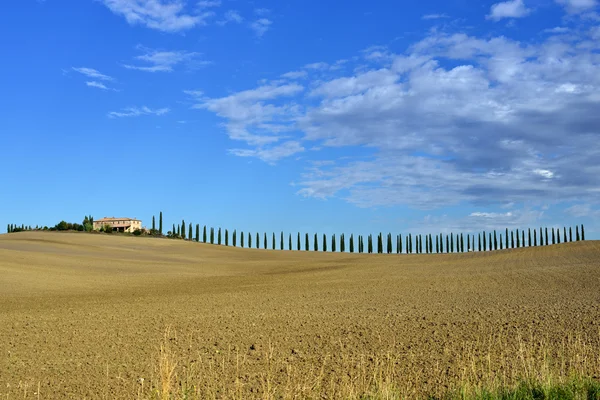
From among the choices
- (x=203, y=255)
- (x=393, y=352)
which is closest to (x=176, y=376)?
(x=393, y=352)

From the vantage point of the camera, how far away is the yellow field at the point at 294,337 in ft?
36.1

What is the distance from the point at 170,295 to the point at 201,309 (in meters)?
5.12

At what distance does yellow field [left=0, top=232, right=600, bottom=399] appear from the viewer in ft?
36.1

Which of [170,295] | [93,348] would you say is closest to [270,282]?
[170,295]

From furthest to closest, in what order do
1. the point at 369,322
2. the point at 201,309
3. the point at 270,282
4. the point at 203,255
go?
the point at 203,255
the point at 270,282
the point at 201,309
the point at 369,322

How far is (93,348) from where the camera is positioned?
13.9 metres

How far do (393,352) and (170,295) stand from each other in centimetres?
1337

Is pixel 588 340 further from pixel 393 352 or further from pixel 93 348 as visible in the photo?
pixel 93 348

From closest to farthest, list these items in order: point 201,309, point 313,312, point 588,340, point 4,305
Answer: point 588,340 < point 313,312 < point 201,309 < point 4,305

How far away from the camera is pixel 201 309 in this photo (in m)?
19.4

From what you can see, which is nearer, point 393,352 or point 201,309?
point 393,352

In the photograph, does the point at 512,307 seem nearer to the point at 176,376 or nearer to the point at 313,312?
the point at 313,312

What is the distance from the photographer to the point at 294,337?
47.2 ft

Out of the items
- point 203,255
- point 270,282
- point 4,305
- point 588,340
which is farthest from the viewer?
point 203,255
